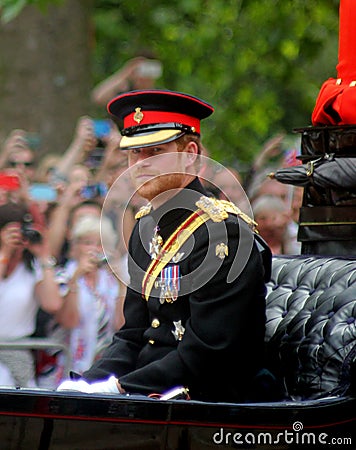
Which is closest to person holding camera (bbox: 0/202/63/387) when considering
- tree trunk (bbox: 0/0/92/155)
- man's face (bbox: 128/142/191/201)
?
man's face (bbox: 128/142/191/201)

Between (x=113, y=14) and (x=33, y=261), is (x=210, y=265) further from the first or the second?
(x=113, y=14)

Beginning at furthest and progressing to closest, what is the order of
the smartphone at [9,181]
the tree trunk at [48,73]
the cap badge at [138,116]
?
1. the tree trunk at [48,73]
2. the smartphone at [9,181]
3. the cap badge at [138,116]

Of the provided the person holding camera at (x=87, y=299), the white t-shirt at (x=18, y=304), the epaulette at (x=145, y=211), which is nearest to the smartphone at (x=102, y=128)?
the person holding camera at (x=87, y=299)

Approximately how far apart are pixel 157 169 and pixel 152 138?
0.38ft

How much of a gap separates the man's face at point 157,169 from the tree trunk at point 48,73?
210 inches

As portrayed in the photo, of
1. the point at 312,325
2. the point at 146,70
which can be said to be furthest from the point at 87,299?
the point at 146,70

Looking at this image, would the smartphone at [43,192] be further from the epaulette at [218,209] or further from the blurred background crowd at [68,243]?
the epaulette at [218,209]

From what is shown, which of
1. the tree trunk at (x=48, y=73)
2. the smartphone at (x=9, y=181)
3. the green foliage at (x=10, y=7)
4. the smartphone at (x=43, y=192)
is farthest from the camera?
the tree trunk at (x=48, y=73)

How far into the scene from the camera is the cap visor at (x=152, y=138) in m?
3.87

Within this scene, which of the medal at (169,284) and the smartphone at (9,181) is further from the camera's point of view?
the smartphone at (9,181)

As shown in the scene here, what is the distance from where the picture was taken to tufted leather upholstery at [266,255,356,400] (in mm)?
3662

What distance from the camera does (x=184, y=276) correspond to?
150 inches

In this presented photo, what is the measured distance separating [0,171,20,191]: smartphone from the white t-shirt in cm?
58

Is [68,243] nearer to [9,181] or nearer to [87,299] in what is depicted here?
[87,299]
